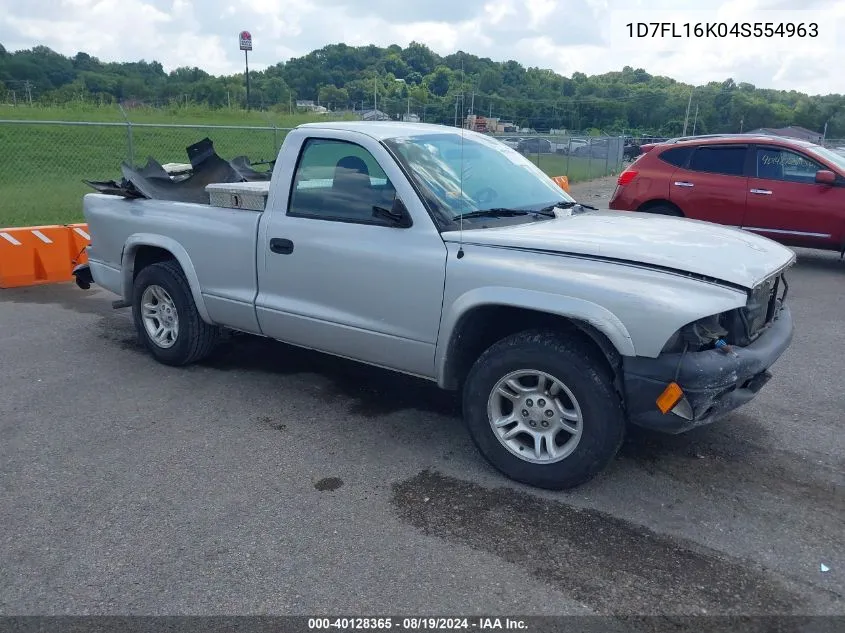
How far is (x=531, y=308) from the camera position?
3.78 metres

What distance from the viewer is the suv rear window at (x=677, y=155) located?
10.5m

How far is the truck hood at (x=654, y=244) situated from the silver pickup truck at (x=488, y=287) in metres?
0.01

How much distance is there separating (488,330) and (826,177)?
24.6 ft

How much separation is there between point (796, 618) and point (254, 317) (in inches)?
143

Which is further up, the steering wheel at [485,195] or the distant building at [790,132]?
the distant building at [790,132]

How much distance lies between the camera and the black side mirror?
170 inches

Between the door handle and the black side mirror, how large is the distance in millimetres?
754

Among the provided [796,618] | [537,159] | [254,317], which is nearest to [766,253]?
[796,618]

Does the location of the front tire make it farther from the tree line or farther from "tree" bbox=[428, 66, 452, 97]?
"tree" bbox=[428, 66, 452, 97]

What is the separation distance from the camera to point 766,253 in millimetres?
4270

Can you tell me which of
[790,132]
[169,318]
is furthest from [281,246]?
[790,132]

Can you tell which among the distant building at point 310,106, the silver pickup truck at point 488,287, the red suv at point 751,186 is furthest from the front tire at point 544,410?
the red suv at point 751,186

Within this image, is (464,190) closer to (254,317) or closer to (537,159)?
(254,317)

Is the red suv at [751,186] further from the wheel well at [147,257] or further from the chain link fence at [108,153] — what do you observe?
the wheel well at [147,257]
